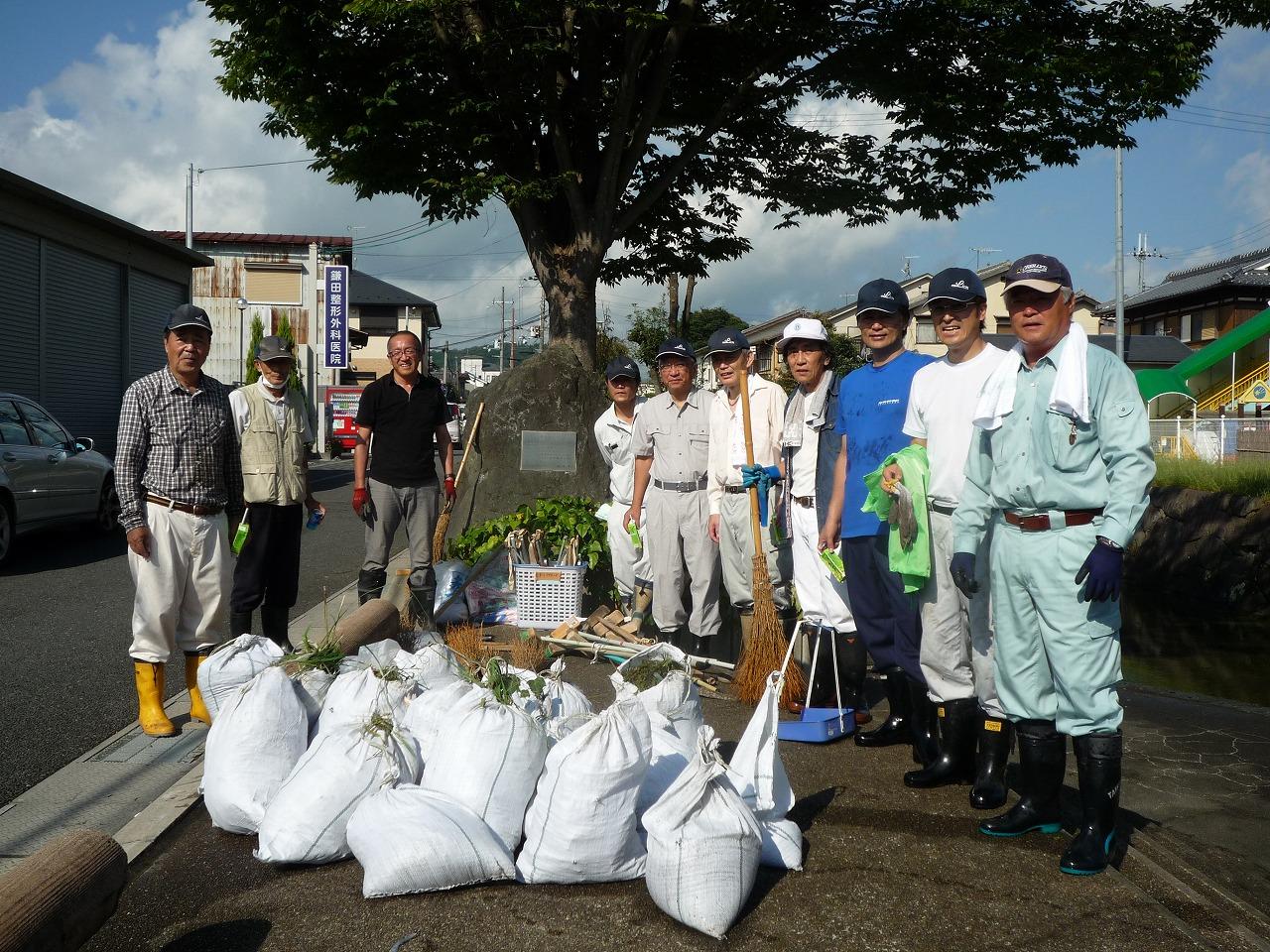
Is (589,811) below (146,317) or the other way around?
below

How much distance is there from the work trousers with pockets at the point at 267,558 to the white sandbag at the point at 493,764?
105 inches

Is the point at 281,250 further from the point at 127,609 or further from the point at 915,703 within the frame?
the point at 915,703

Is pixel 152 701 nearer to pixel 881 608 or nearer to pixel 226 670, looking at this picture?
pixel 226 670

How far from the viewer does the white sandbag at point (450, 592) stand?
7594 mm

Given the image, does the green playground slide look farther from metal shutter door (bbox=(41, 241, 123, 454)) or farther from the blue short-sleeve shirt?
metal shutter door (bbox=(41, 241, 123, 454))

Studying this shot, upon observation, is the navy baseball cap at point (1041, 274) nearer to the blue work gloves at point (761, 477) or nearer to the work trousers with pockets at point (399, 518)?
the blue work gloves at point (761, 477)

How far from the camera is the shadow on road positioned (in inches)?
432

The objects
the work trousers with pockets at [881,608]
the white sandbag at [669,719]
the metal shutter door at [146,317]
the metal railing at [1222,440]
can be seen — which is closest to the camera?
the white sandbag at [669,719]

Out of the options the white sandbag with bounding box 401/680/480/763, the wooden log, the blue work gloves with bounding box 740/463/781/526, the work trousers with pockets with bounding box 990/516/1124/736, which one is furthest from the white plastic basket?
the wooden log

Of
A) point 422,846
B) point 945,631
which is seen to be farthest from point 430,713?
point 945,631

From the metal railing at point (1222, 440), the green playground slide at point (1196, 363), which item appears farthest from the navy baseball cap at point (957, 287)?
the green playground slide at point (1196, 363)

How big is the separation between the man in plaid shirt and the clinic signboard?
95.4 feet

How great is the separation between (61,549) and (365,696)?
33.1ft

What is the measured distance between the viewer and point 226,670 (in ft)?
14.7
